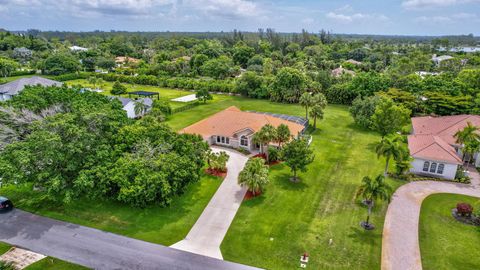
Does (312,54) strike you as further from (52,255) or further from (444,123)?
(52,255)

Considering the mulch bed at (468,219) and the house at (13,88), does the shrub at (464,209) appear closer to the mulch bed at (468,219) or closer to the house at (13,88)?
the mulch bed at (468,219)

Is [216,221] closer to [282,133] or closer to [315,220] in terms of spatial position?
[315,220]

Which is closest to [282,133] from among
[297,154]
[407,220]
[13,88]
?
[297,154]

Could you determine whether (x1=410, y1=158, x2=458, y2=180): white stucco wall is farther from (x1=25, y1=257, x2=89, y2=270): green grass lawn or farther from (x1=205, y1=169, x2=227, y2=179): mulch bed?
(x1=25, y1=257, x2=89, y2=270): green grass lawn

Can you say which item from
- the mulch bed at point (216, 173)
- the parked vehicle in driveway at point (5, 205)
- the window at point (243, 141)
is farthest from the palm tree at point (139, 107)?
the parked vehicle in driveway at point (5, 205)

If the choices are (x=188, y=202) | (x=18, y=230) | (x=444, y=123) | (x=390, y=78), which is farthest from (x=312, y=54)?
(x=18, y=230)
